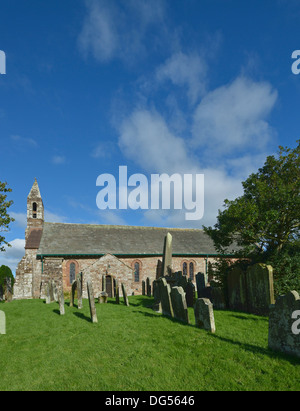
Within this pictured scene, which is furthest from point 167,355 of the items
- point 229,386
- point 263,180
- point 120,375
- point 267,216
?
point 263,180

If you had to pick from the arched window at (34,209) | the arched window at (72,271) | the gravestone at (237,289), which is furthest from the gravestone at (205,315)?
the arched window at (34,209)

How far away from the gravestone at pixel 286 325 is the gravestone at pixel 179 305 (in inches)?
139

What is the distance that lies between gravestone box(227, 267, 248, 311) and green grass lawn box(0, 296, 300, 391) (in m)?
1.61

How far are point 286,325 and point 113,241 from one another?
21.4m

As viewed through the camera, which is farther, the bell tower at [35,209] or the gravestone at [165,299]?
the bell tower at [35,209]

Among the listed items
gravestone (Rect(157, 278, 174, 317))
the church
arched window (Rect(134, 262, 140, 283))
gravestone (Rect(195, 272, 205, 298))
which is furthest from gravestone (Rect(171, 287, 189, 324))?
arched window (Rect(134, 262, 140, 283))

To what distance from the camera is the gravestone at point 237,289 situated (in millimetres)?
11500

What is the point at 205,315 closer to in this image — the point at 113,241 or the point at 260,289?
the point at 260,289

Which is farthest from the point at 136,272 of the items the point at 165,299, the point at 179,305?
the point at 179,305

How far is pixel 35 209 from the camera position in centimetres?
2667

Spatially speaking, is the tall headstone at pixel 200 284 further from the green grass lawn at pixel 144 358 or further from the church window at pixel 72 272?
the church window at pixel 72 272

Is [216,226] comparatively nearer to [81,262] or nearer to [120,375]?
[120,375]

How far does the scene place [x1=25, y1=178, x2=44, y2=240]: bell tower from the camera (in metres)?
26.0
